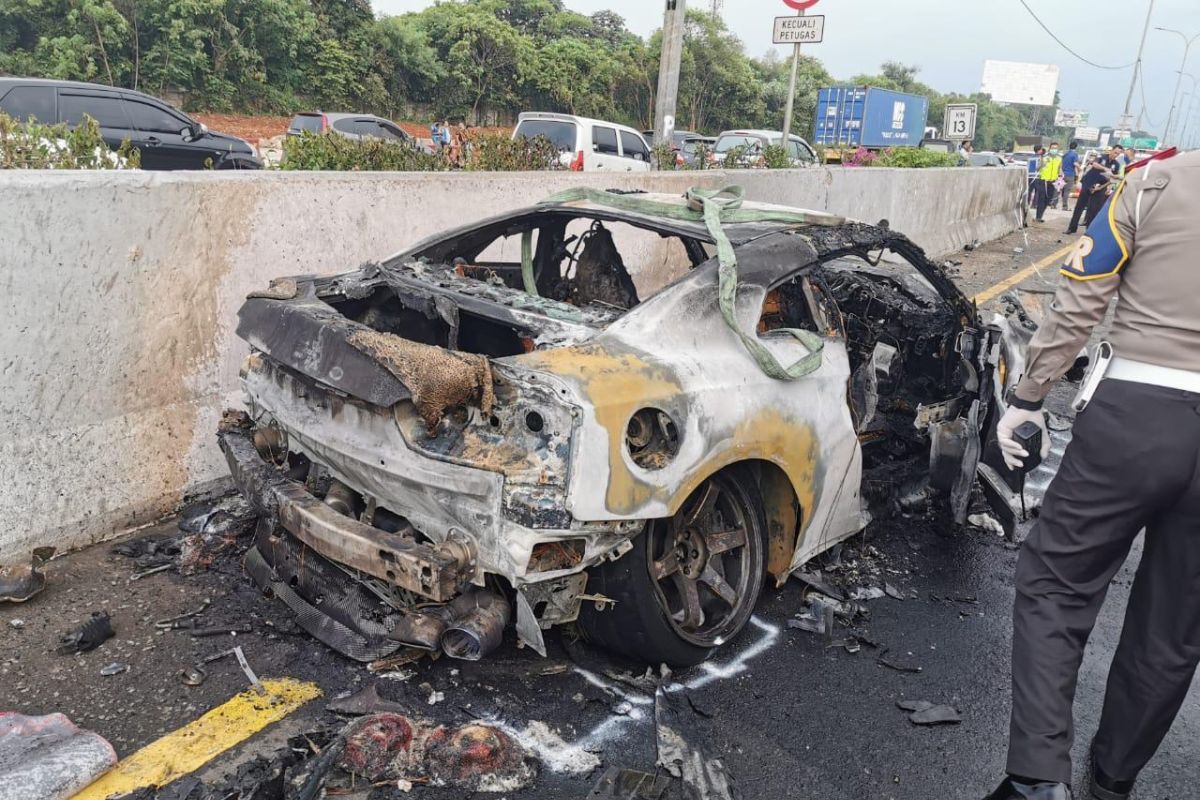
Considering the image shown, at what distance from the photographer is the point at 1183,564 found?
2566 millimetres

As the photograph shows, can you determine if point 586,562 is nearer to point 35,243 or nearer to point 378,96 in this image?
point 35,243

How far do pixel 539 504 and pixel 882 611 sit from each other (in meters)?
2.00

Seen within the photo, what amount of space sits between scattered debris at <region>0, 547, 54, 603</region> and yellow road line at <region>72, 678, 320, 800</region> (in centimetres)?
112

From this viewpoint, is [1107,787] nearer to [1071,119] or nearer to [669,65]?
[669,65]

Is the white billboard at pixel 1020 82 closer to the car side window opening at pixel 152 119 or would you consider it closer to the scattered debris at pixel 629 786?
the car side window opening at pixel 152 119

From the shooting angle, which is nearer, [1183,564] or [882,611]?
[1183,564]

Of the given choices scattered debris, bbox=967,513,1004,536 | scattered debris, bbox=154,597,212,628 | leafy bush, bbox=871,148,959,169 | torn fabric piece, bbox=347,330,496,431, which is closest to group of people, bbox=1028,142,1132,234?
leafy bush, bbox=871,148,959,169

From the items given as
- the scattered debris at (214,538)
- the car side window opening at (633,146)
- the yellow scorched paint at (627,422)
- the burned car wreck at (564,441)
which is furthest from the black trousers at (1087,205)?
the scattered debris at (214,538)

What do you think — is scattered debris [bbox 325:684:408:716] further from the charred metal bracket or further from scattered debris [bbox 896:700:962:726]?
scattered debris [bbox 896:700:962:726]

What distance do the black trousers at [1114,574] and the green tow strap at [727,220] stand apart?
113 cm

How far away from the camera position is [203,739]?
2777mm

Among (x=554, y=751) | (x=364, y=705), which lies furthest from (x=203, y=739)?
(x=554, y=751)

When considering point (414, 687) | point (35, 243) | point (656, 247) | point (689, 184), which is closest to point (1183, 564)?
point (414, 687)

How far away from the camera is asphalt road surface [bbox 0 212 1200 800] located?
9.39ft
